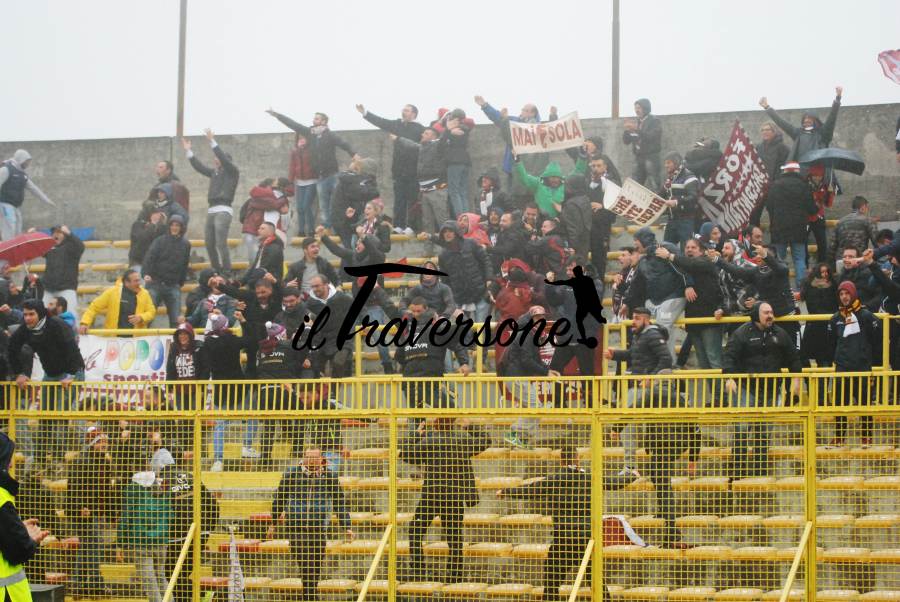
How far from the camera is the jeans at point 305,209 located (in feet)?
65.0

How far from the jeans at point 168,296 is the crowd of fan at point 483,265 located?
27 mm

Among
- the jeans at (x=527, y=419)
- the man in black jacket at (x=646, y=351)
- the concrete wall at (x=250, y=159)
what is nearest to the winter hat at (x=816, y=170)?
the concrete wall at (x=250, y=159)

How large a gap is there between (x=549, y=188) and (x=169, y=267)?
541 centimetres

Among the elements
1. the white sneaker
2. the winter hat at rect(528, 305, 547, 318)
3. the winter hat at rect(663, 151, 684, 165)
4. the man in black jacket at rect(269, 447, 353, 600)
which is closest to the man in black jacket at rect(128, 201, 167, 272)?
the winter hat at rect(528, 305, 547, 318)

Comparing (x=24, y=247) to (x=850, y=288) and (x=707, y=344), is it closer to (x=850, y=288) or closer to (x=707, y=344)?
(x=707, y=344)

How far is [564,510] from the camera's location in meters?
10.5

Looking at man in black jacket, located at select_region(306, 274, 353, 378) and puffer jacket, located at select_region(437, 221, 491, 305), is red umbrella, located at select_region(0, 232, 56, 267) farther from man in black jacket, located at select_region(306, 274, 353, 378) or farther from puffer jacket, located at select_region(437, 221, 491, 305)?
puffer jacket, located at select_region(437, 221, 491, 305)

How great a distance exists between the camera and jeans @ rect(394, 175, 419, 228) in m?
19.4

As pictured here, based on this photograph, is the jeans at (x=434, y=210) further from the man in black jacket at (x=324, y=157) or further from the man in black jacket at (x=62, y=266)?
the man in black jacket at (x=62, y=266)

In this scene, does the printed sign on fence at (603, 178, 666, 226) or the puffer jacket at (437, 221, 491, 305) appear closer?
the puffer jacket at (437, 221, 491, 305)

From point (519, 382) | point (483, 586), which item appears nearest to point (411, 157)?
point (519, 382)

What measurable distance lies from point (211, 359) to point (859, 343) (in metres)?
7.36

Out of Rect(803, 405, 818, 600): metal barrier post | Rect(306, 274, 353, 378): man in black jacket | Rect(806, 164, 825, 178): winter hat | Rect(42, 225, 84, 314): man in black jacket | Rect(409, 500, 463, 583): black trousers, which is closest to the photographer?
Rect(803, 405, 818, 600): metal barrier post

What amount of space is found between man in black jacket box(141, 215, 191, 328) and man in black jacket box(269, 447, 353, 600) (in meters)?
8.63
